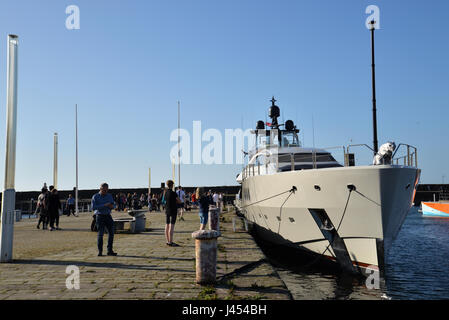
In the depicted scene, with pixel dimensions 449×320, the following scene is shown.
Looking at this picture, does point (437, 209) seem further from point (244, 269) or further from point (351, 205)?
point (244, 269)

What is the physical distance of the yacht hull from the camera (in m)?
9.46

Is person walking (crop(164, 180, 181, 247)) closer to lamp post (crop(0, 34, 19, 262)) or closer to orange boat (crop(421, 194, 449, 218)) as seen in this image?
lamp post (crop(0, 34, 19, 262))

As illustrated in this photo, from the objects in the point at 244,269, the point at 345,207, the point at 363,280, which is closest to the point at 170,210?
the point at 244,269

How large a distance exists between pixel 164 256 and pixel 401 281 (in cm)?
806

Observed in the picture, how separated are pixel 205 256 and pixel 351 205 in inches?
229

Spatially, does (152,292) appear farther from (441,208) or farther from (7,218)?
(441,208)

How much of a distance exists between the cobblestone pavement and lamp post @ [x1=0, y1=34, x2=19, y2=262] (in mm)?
514

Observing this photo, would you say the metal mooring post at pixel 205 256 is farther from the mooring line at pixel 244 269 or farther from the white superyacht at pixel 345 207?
the white superyacht at pixel 345 207

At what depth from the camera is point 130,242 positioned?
11.4m

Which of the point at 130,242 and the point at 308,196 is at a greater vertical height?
the point at 308,196

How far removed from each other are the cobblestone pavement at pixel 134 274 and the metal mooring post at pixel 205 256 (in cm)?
19

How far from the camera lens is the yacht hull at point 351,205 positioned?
9461 mm

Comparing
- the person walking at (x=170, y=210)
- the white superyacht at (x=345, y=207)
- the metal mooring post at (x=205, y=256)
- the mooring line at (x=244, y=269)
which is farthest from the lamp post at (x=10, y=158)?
the white superyacht at (x=345, y=207)
